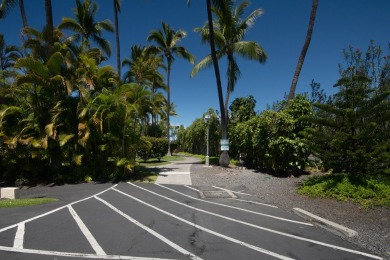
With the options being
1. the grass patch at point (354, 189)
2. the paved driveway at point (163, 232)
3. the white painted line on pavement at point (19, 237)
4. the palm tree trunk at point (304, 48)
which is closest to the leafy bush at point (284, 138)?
the palm tree trunk at point (304, 48)

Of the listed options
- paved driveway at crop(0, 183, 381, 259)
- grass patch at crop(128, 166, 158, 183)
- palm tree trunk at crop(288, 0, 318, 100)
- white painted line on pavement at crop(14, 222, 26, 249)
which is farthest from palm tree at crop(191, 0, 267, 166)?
white painted line on pavement at crop(14, 222, 26, 249)

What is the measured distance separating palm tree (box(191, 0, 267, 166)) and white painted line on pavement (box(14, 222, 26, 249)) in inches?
498

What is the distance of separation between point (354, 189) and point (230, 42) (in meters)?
12.8

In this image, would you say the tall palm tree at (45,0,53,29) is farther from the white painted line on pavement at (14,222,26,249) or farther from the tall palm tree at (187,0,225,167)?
the white painted line on pavement at (14,222,26,249)

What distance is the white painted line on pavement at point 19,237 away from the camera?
15.7 feet

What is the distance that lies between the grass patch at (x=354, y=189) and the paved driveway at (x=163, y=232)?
2.24 meters

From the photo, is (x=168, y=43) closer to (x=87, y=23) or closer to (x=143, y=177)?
(x=87, y=23)

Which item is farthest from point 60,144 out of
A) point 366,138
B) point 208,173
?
point 366,138

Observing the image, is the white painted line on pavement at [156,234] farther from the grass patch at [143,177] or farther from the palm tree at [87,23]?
the palm tree at [87,23]

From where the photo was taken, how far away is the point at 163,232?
5625mm

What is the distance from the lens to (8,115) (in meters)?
13.6

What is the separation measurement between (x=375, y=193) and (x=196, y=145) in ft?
123

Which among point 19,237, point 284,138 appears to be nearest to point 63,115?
point 19,237

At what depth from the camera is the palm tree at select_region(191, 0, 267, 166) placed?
17.2 m
